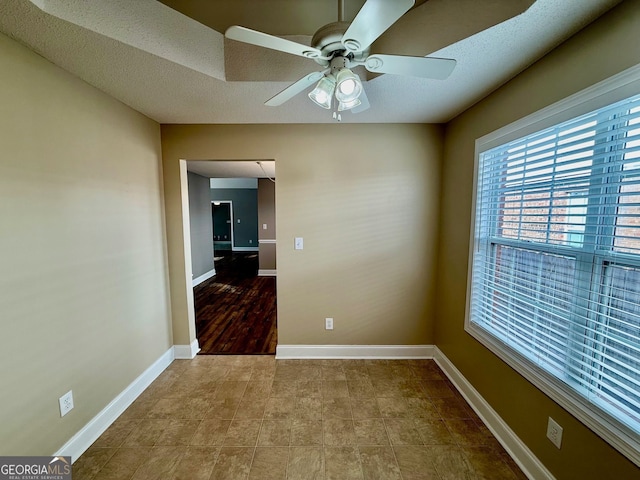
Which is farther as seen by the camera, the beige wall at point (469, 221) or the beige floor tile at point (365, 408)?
the beige floor tile at point (365, 408)

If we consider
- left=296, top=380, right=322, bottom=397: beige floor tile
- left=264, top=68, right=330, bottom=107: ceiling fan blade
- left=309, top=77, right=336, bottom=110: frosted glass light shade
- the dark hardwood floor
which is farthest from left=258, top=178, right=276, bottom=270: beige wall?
left=309, top=77, right=336, bottom=110: frosted glass light shade

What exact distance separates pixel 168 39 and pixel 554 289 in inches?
95.8

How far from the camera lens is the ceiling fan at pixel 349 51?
0.82 metres

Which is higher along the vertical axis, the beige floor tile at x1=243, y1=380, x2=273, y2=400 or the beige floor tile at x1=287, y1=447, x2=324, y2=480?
the beige floor tile at x1=287, y1=447, x2=324, y2=480

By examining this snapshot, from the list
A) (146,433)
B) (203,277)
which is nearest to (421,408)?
(146,433)

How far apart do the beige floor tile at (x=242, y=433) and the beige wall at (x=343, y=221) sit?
33.0 inches

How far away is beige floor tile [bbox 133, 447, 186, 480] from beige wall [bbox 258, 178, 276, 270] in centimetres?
434

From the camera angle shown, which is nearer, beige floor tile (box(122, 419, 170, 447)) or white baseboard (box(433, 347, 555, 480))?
white baseboard (box(433, 347, 555, 480))

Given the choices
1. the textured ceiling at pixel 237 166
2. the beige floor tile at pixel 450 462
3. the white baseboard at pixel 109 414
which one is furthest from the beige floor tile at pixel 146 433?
the textured ceiling at pixel 237 166

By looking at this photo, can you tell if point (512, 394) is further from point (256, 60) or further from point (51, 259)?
point (51, 259)

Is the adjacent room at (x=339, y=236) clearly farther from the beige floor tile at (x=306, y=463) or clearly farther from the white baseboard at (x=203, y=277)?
the white baseboard at (x=203, y=277)

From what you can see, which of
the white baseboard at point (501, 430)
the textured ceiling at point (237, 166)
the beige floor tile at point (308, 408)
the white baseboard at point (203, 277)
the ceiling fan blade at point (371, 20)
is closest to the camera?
the ceiling fan blade at point (371, 20)

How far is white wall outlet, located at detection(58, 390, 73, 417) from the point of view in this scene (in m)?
1.43

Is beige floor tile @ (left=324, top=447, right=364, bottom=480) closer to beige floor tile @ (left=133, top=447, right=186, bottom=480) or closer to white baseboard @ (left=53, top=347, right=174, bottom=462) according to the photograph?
beige floor tile @ (left=133, top=447, right=186, bottom=480)
